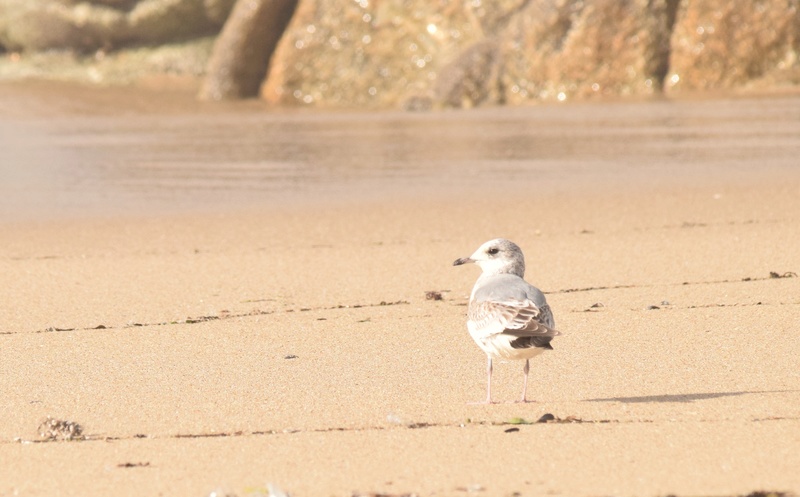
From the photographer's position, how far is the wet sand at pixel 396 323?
3.74m

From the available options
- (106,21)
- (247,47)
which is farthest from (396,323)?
(106,21)

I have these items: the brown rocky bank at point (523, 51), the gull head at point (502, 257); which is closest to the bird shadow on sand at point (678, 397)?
the gull head at point (502, 257)

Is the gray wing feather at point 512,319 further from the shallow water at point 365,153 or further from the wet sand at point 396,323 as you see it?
the shallow water at point 365,153

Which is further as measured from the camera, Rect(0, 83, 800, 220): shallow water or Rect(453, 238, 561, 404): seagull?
Rect(0, 83, 800, 220): shallow water

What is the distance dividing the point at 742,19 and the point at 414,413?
1186 centimetres

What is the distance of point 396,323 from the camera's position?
555 cm

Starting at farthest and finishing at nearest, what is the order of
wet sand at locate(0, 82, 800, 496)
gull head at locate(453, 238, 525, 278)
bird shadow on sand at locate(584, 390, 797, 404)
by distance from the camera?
gull head at locate(453, 238, 525, 278), bird shadow on sand at locate(584, 390, 797, 404), wet sand at locate(0, 82, 800, 496)

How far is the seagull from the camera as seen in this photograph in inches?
161

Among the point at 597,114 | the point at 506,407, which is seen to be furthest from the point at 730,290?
the point at 597,114

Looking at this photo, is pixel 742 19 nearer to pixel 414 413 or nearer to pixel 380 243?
pixel 380 243

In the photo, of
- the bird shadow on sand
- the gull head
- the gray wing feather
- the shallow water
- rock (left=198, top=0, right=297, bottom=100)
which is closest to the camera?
the gray wing feather

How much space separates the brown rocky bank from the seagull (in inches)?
437

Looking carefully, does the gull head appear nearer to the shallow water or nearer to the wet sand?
the wet sand

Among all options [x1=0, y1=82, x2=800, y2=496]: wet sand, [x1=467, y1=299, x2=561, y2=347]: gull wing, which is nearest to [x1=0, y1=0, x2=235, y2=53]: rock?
[x1=0, y1=82, x2=800, y2=496]: wet sand
